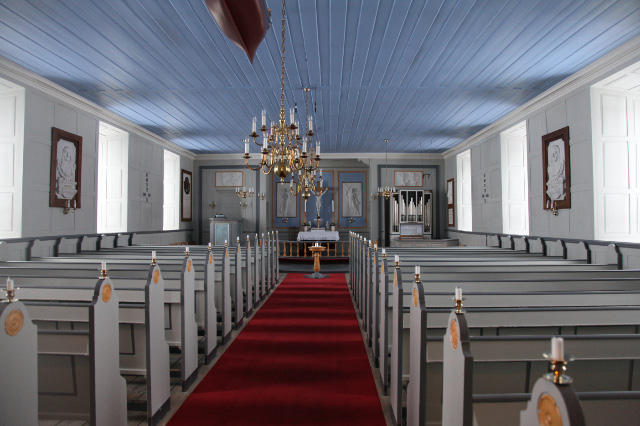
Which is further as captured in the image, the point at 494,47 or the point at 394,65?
the point at 394,65

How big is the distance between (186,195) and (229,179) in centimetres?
142

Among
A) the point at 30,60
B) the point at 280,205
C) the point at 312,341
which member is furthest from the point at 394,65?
the point at 280,205

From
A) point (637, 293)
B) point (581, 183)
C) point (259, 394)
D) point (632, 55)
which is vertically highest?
point (632, 55)

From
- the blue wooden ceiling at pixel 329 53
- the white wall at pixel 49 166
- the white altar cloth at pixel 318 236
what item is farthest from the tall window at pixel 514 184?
the white wall at pixel 49 166

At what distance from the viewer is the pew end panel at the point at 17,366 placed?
148cm

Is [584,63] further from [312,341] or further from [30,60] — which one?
[30,60]

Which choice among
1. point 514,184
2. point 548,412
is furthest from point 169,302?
point 514,184

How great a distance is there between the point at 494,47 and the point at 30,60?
19.1 ft

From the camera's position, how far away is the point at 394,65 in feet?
17.0

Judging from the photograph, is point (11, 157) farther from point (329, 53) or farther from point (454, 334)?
point (454, 334)

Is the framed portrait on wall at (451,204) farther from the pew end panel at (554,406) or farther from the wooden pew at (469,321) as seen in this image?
the pew end panel at (554,406)

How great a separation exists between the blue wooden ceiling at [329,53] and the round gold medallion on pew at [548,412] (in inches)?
145

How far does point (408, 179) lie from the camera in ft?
40.0

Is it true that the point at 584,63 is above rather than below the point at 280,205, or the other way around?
above
